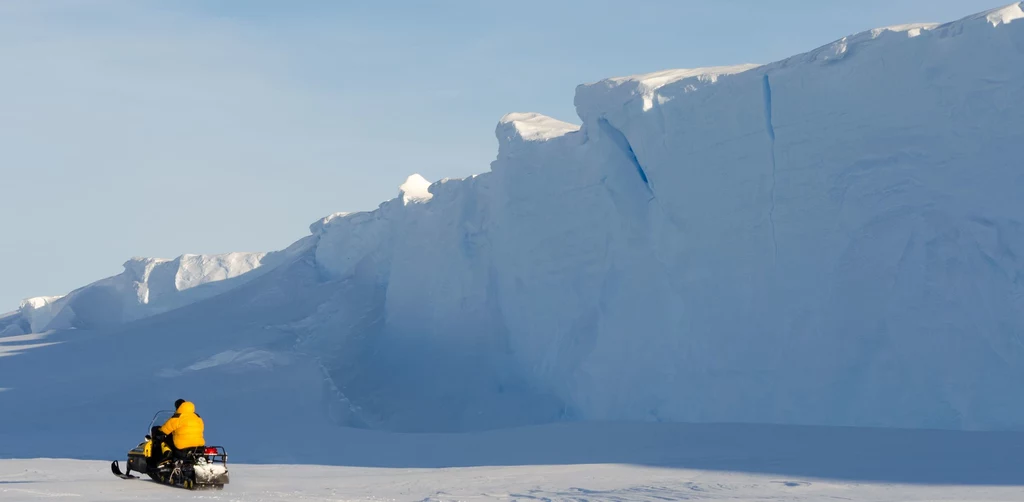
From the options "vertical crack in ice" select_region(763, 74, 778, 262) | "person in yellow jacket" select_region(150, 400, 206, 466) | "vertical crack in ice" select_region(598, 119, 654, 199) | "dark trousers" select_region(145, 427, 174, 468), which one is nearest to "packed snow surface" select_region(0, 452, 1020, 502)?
"dark trousers" select_region(145, 427, 174, 468)

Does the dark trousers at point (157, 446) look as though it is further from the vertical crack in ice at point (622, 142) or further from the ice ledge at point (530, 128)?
the ice ledge at point (530, 128)

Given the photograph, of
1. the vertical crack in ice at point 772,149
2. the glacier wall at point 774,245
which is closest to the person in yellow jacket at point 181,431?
the glacier wall at point 774,245

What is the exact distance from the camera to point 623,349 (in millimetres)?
14352

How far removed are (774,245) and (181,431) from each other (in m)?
8.26

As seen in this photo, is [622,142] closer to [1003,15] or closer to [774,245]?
[774,245]

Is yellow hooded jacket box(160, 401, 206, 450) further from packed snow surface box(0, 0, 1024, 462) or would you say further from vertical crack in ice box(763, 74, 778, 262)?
vertical crack in ice box(763, 74, 778, 262)

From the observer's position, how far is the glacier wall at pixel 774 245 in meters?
11.6

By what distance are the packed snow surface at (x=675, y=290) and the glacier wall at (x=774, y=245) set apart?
0.10 ft

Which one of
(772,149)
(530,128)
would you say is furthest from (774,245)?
Result: (530,128)

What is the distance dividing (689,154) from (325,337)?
7145 millimetres

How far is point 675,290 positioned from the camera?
14039 mm

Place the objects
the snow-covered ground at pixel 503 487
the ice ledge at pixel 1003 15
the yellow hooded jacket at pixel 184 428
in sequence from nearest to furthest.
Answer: the snow-covered ground at pixel 503 487, the yellow hooded jacket at pixel 184 428, the ice ledge at pixel 1003 15

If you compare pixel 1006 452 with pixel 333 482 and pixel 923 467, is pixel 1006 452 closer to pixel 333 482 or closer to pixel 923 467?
pixel 923 467

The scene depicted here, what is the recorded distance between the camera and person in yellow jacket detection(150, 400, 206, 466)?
282 inches
